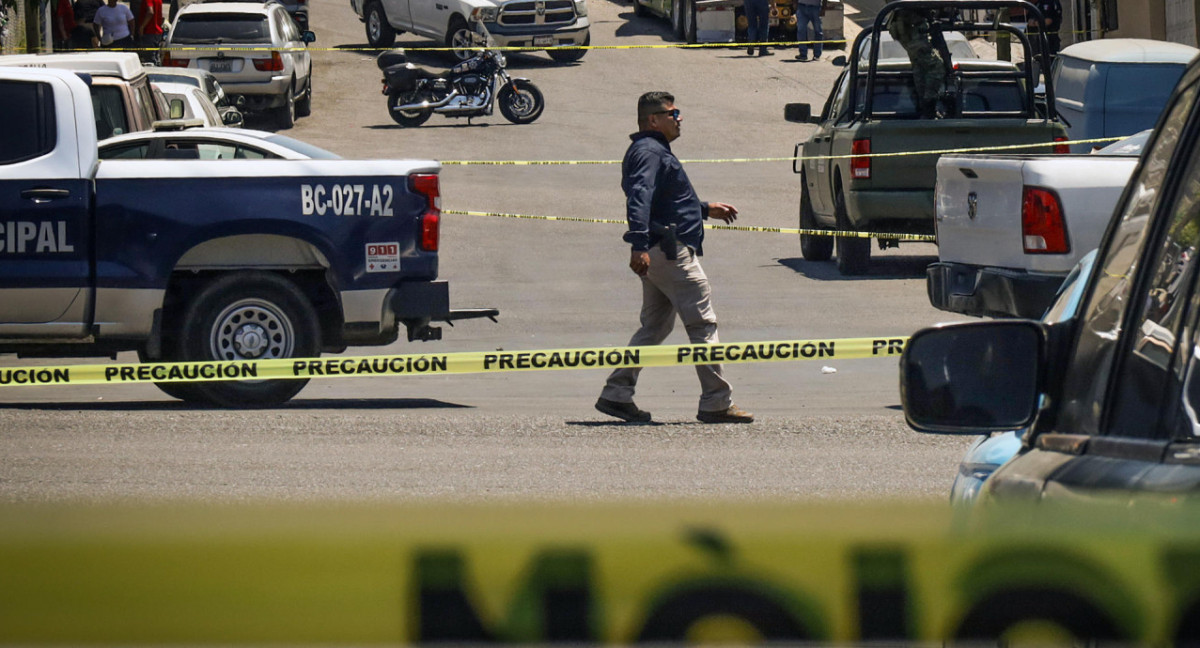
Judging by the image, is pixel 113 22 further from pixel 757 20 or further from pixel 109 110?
pixel 109 110

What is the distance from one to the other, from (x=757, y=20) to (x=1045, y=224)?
23.5 metres

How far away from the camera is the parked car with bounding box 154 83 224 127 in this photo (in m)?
15.6

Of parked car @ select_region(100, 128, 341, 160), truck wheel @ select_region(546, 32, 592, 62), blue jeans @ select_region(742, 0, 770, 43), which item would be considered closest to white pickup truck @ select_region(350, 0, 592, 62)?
truck wheel @ select_region(546, 32, 592, 62)

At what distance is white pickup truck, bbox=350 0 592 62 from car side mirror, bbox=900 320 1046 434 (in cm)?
2571

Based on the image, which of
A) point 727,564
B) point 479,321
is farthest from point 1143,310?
point 479,321

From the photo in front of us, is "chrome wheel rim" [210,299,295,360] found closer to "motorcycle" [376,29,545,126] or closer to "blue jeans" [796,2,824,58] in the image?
"motorcycle" [376,29,545,126]

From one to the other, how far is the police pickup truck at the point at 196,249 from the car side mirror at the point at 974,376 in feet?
23.9

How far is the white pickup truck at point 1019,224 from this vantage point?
8.88 meters

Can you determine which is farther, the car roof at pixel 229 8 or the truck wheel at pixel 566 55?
the truck wheel at pixel 566 55

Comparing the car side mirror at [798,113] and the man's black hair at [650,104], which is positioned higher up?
the man's black hair at [650,104]

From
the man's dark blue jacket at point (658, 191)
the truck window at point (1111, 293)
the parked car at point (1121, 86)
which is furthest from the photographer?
the parked car at point (1121, 86)

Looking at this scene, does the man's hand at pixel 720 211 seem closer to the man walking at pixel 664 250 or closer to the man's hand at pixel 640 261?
the man walking at pixel 664 250

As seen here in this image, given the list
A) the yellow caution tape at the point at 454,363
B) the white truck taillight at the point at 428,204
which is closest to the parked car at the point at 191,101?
the white truck taillight at the point at 428,204

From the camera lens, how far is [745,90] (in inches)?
1148
